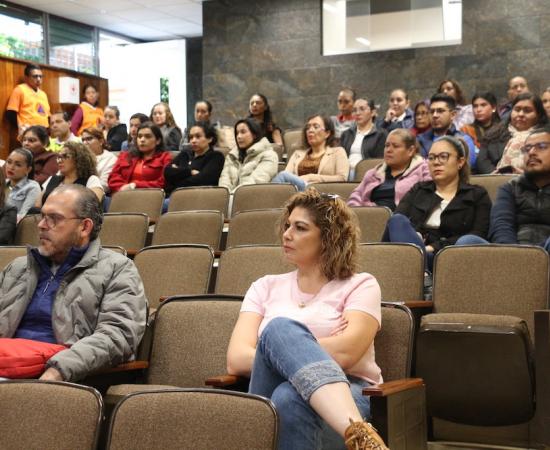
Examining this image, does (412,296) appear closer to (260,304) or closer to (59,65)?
(260,304)

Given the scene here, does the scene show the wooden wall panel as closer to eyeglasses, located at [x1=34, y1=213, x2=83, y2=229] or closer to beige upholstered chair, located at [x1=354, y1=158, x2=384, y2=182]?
beige upholstered chair, located at [x1=354, y1=158, x2=384, y2=182]

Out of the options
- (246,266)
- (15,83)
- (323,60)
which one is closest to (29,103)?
(15,83)

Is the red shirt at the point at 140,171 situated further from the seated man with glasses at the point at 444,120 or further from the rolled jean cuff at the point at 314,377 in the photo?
the rolled jean cuff at the point at 314,377

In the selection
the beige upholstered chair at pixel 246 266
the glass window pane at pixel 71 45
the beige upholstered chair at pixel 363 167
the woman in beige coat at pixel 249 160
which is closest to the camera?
the beige upholstered chair at pixel 246 266

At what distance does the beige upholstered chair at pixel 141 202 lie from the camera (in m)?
4.86

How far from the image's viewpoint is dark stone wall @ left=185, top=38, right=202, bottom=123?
12531mm

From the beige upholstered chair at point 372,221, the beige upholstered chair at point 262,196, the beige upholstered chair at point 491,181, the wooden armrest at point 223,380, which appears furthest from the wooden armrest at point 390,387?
the beige upholstered chair at point 262,196

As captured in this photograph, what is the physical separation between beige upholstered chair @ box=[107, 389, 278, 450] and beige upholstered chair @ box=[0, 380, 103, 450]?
0.08 meters

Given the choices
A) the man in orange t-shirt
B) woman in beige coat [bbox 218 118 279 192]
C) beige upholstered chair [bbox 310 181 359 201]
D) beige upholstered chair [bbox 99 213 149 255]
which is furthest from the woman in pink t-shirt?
the man in orange t-shirt

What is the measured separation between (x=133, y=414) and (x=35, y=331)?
0.95m

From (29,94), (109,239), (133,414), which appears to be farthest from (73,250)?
(29,94)

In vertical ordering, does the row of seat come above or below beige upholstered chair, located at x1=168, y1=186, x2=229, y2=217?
below

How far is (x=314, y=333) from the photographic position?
7.61 ft

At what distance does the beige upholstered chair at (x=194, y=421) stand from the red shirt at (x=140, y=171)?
4043 mm
